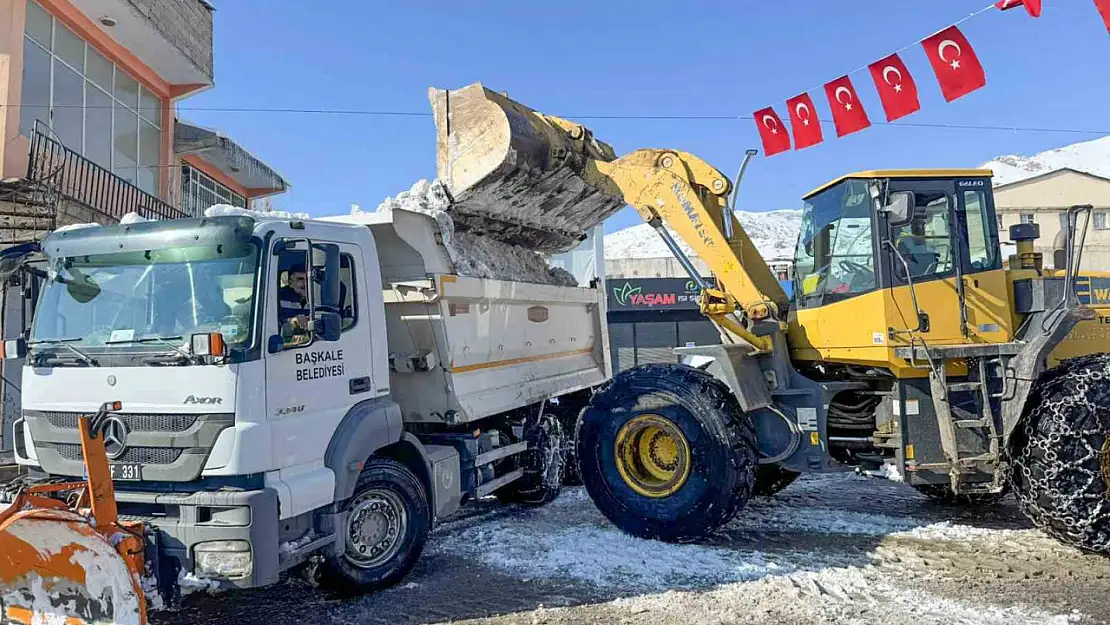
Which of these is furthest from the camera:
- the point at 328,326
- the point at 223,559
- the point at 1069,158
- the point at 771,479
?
the point at 1069,158

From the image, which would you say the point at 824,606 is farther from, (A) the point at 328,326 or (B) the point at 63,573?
(B) the point at 63,573

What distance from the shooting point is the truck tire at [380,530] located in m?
4.66

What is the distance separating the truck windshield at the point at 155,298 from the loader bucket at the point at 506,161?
7.75 ft

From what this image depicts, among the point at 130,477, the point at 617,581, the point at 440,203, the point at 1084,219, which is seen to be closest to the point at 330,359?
the point at 130,477

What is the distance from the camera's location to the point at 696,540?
19.1 ft

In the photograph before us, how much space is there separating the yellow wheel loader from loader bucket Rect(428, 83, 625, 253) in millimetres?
20

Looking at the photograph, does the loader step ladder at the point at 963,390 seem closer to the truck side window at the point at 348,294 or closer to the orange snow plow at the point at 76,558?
the truck side window at the point at 348,294

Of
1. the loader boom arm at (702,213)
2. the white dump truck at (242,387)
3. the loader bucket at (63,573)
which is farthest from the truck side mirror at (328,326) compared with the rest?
the loader boom arm at (702,213)

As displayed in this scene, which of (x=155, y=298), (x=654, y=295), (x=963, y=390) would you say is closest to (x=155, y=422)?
(x=155, y=298)

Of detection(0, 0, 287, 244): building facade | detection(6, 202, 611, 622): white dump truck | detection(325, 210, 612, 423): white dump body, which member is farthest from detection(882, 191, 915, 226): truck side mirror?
detection(0, 0, 287, 244): building facade

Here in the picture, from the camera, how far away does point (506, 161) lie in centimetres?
600

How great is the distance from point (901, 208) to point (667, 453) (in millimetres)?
2636

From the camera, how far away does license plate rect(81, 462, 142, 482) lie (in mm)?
4039

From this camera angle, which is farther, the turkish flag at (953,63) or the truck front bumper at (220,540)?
the turkish flag at (953,63)
